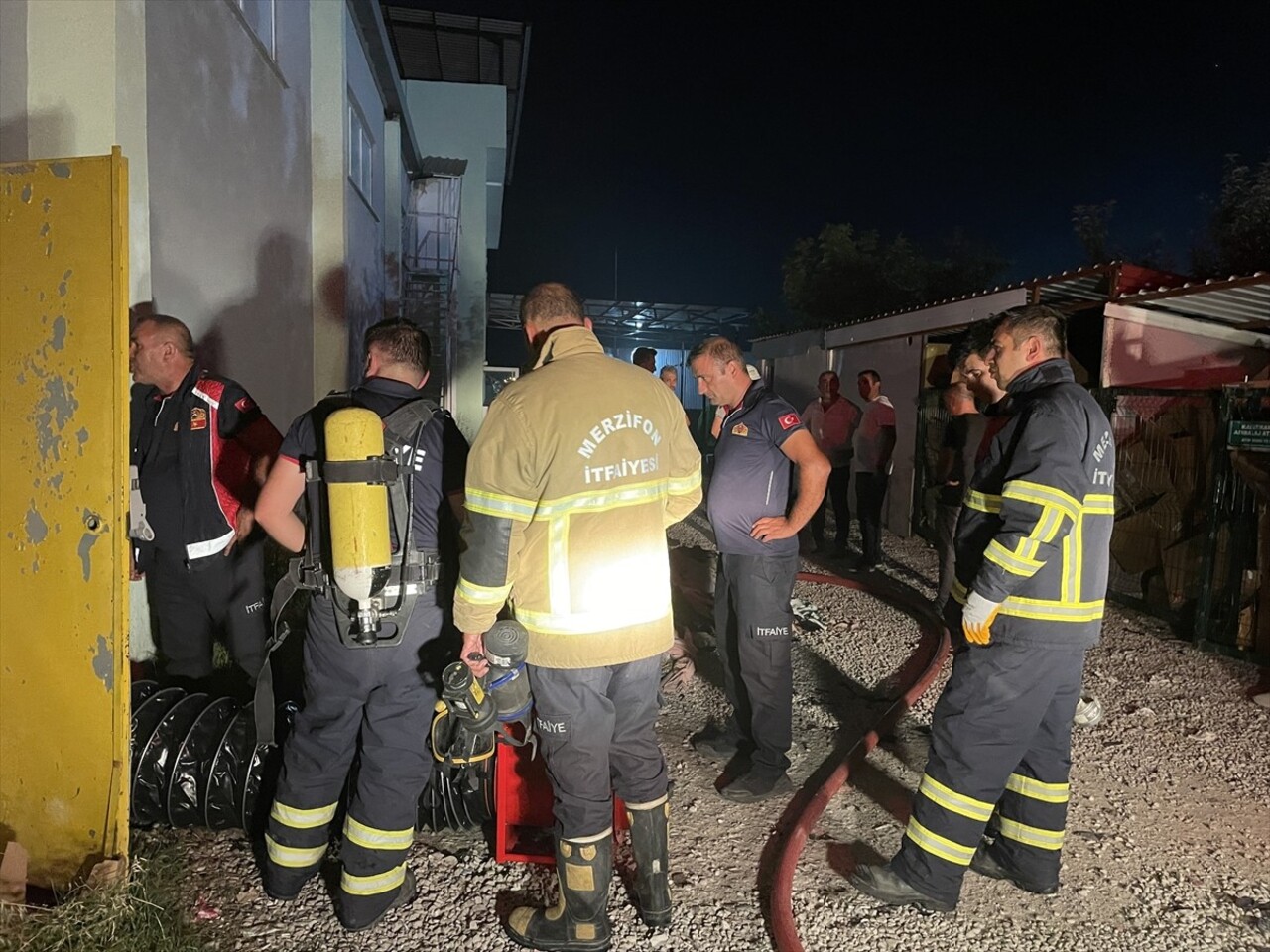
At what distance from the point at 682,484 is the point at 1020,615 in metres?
1.20

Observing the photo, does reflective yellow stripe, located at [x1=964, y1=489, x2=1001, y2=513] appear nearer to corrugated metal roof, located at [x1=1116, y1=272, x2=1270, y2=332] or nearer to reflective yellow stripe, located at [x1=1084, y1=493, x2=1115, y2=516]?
reflective yellow stripe, located at [x1=1084, y1=493, x2=1115, y2=516]

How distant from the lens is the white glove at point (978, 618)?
8.43 feet

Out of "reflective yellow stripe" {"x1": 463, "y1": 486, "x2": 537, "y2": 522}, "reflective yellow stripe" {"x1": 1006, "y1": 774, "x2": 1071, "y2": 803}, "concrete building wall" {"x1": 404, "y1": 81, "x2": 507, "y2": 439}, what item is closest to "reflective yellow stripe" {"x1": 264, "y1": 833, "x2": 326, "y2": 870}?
"reflective yellow stripe" {"x1": 463, "y1": 486, "x2": 537, "y2": 522}

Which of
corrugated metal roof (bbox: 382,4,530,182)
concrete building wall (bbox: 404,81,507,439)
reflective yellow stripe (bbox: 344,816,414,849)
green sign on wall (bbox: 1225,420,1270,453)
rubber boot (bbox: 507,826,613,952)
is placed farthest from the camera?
concrete building wall (bbox: 404,81,507,439)

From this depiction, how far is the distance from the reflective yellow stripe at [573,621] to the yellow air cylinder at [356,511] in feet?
1.54

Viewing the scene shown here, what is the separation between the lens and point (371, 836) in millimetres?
2555

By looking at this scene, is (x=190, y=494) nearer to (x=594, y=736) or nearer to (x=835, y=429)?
(x=594, y=736)

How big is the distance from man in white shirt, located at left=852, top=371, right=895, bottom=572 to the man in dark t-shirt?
78.5 inches

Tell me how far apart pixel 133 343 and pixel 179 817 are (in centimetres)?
192

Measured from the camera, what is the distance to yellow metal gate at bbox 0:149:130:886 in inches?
92.9

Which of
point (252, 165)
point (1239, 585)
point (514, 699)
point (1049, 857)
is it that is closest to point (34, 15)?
point (252, 165)

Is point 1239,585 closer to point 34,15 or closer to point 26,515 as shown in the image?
point 26,515

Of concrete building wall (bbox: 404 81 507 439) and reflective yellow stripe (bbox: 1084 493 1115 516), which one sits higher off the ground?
concrete building wall (bbox: 404 81 507 439)

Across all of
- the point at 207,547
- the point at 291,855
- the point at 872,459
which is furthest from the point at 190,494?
the point at 872,459
